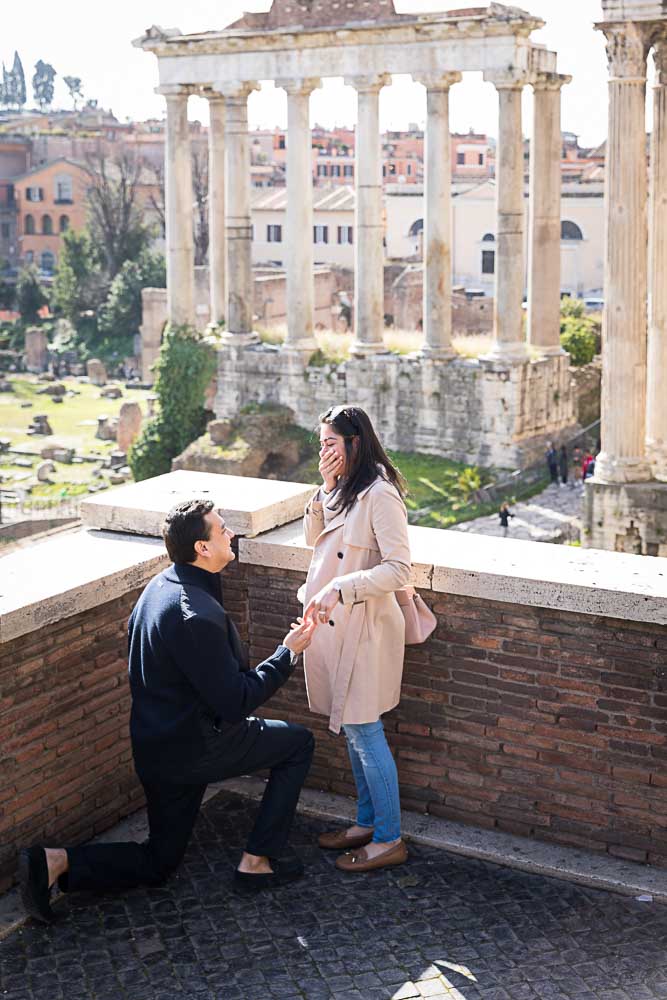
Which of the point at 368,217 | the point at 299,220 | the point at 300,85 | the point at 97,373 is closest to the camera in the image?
the point at 368,217

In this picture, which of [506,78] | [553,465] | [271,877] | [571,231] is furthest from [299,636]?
[571,231]

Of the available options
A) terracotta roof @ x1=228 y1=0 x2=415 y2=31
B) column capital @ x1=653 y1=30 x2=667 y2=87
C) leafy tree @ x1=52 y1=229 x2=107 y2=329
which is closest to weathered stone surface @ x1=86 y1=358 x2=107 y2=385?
leafy tree @ x1=52 y1=229 x2=107 y2=329

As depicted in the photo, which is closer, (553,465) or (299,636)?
(299,636)

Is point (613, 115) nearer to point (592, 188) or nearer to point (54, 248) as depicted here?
point (592, 188)

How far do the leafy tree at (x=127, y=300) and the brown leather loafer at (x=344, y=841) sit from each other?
158 ft

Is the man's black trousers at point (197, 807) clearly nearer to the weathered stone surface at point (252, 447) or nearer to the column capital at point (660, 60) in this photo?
the column capital at point (660, 60)

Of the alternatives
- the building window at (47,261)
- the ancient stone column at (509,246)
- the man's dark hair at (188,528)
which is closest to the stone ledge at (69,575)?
the man's dark hair at (188,528)

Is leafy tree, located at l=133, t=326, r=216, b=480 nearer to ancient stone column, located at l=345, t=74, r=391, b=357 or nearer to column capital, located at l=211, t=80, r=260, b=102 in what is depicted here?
ancient stone column, located at l=345, t=74, r=391, b=357

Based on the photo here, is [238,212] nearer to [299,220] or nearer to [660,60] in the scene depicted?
[299,220]

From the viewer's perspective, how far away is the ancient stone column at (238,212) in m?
27.2

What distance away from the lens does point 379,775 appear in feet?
18.0

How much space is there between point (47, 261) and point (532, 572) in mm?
70281

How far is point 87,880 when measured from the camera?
5.21 metres

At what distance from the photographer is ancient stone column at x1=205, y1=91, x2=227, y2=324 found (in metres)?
28.7
